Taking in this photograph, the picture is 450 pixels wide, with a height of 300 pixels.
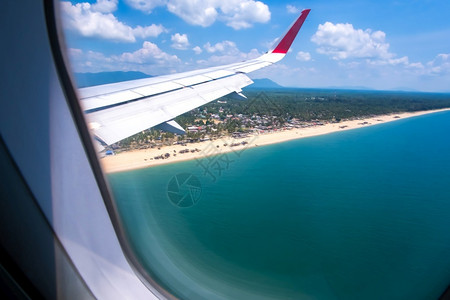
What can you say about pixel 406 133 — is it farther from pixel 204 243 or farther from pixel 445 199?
pixel 204 243

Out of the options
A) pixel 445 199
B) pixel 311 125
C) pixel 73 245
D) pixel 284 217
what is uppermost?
pixel 311 125

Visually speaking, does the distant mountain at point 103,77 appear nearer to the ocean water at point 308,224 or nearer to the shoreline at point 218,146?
the shoreline at point 218,146

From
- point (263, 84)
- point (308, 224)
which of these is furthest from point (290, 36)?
point (308, 224)

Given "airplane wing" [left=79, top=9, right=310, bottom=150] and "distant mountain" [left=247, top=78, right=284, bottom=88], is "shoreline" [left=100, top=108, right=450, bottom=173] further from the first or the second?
"distant mountain" [left=247, top=78, right=284, bottom=88]

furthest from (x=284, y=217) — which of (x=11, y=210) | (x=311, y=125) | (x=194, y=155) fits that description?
(x=11, y=210)

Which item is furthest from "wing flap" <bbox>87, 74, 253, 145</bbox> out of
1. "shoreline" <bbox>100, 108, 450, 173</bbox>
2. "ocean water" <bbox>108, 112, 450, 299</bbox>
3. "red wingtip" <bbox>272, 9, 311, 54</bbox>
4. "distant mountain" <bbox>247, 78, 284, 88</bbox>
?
"red wingtip" <bbox>272, 9, 311, 54</bbox>

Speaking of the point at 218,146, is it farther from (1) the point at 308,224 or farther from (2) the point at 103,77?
(1) the point at 308,224

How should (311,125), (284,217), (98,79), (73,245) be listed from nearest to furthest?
(73,245), (98,79), (311,125), (284,217)

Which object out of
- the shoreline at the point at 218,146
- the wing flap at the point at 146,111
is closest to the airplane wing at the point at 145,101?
the wing flap at the point at 146,111
